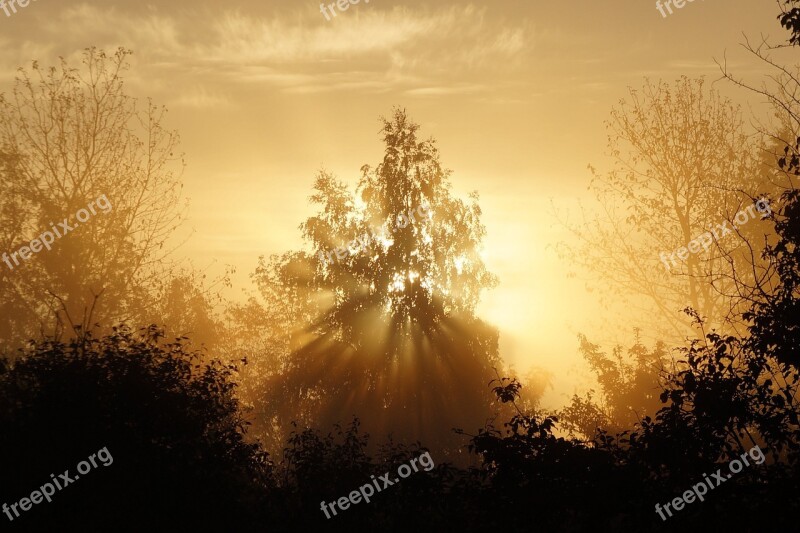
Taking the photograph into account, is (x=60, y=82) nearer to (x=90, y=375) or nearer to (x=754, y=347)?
(x=90, y=375)

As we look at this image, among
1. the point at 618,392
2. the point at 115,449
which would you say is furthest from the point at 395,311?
the point at 115,449

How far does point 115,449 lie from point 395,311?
73.7 feet

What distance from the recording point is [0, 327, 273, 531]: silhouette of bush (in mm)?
14039

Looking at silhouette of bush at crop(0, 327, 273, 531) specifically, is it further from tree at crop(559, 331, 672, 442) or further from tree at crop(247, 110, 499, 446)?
tree at crop(247, 110, 499, 446)

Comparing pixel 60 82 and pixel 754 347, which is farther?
pixel 60 82

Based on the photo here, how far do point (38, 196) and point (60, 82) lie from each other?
24.9 ft

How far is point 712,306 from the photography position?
33.6 m

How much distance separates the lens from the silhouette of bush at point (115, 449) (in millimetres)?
14039

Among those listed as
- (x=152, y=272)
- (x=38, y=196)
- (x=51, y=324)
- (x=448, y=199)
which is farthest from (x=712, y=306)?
(x=51, y=324)

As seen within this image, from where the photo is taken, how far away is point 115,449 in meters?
14.5

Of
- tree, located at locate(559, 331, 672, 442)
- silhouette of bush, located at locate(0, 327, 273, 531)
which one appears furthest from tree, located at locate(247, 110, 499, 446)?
silhouette of bush, located at locate(0, 327, 273, 531)

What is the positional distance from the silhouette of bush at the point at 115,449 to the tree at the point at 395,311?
19211 millimetres

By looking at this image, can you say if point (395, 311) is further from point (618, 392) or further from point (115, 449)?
point (115, 449)

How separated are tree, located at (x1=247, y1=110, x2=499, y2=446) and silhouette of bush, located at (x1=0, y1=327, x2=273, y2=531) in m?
19.2
